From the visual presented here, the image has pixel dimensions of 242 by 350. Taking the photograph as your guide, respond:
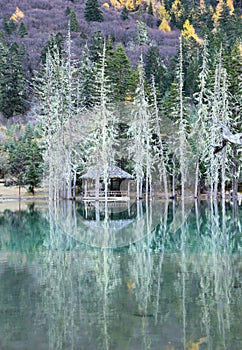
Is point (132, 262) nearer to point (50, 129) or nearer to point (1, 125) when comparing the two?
point (50, 129)

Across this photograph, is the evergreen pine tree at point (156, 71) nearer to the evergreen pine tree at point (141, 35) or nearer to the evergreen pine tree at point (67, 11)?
the evergreen pine tree at point (141, 35)

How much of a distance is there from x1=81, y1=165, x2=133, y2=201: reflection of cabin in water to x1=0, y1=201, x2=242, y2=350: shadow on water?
2045cm

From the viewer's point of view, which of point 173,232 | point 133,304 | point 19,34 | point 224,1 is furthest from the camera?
point 224,1

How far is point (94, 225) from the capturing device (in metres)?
18.8

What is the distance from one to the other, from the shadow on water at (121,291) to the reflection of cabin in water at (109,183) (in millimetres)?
20450

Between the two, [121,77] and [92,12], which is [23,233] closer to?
[121,77]

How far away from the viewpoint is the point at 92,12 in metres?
89.7

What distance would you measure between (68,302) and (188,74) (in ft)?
175

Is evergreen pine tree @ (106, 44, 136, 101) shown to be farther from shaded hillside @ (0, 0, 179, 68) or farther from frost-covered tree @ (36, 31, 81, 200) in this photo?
shaded hillside @ (0, 0, 179, 68)

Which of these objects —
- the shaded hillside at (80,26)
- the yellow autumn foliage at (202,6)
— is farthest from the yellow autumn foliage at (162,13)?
the yellow autumn foliage at (202,6)

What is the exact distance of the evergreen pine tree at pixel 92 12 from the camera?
294 ft

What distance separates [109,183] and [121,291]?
29.4m

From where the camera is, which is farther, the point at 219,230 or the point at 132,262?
the point at 219,230

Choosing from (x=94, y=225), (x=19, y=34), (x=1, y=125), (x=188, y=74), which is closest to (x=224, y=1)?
(x=19, y=34)
